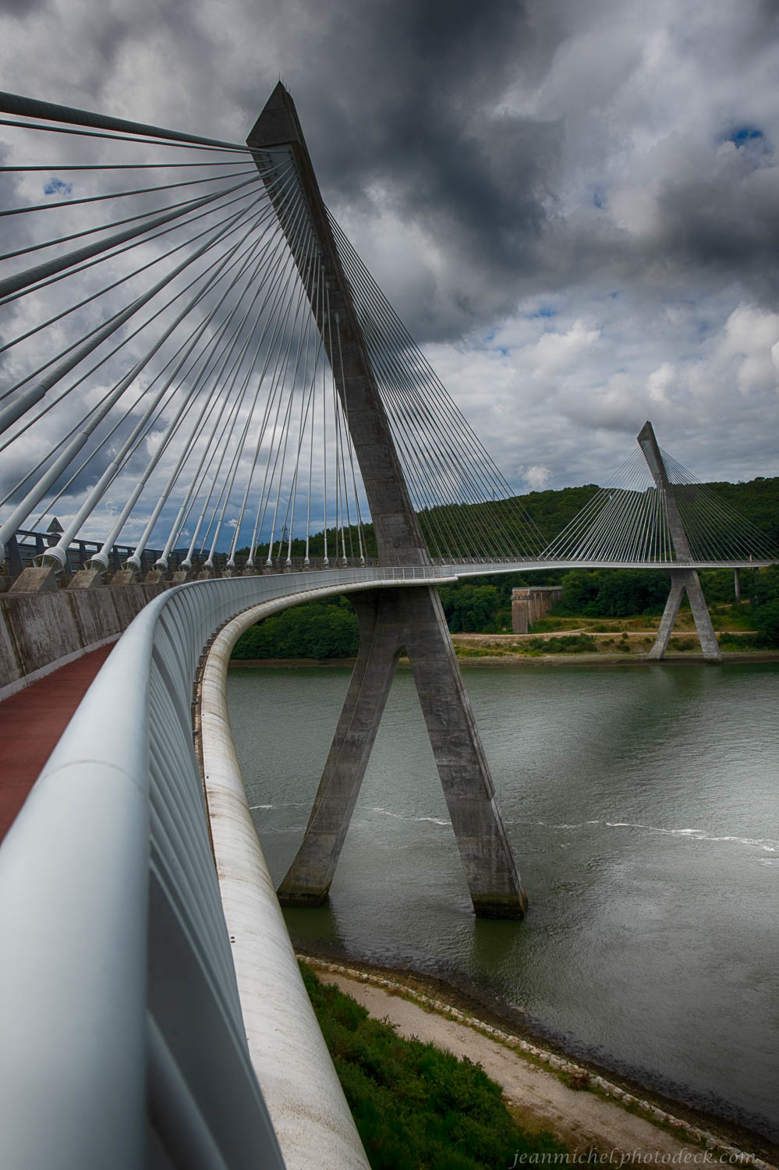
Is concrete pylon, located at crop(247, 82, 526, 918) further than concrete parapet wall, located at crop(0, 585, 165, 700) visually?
Yes

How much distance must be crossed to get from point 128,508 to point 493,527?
56.6 feet

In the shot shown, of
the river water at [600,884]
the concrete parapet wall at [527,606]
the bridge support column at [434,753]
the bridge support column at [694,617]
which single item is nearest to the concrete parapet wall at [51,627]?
the river water at [600,884]

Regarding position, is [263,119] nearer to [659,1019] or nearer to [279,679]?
[659,1019]

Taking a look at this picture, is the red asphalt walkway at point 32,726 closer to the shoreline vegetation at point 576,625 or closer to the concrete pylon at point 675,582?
the shoreline vegetation at point 576,625

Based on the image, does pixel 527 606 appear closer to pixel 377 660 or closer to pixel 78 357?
pixel 377 660

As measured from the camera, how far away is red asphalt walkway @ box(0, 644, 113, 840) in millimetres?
2693

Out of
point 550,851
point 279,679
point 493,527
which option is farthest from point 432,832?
Answer: point 279,679

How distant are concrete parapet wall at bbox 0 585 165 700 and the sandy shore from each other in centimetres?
673

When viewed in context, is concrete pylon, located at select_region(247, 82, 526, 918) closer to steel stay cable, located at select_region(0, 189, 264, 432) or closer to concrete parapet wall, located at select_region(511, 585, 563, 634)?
steel stay cable, located at select_region(0, 189, 264, 432)

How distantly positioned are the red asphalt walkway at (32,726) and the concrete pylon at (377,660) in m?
9.95

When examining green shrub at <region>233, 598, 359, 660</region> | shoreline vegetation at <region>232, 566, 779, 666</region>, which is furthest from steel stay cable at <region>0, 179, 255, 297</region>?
green shrub at <region>233, 598, 359, 660</region>

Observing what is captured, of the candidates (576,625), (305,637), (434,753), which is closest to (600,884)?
(434,753)

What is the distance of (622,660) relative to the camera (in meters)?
44.9

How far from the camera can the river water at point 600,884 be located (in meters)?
10.4
